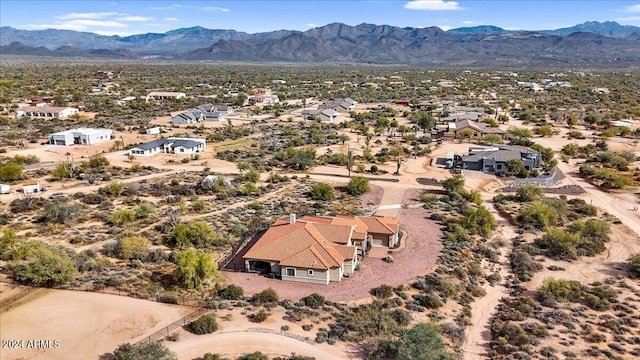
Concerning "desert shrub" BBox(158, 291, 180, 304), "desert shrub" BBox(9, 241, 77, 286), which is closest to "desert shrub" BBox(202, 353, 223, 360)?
"desert shrub" BBox(158, 291, 180, 304)

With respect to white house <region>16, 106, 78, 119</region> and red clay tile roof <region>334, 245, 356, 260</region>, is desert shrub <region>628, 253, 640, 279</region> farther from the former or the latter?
white house <region>16, 106, 78, 119</region>

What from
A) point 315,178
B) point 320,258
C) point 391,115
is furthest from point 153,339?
point 391,115

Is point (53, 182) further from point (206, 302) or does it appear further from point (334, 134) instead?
point (334, 134)

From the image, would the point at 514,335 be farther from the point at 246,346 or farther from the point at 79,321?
the point at 79,321

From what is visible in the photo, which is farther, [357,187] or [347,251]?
[357,187]

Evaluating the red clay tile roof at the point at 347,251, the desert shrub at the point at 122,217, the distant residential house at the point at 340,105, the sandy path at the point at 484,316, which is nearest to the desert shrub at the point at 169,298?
the red clay tile roof at the point at 347,251

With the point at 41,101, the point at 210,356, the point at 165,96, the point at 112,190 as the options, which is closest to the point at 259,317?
the point at 210,356

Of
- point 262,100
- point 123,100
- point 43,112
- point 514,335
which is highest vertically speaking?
point 123,100
